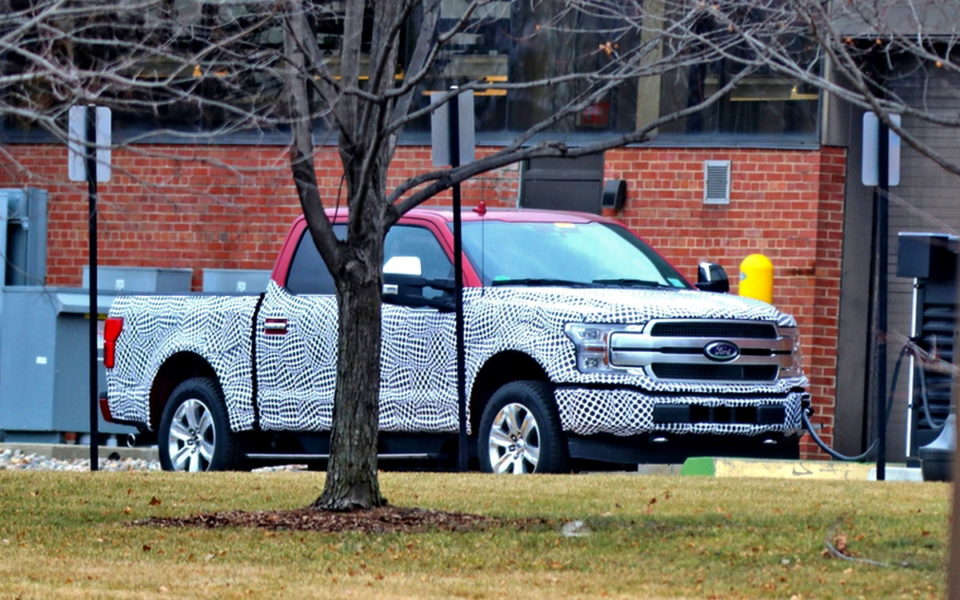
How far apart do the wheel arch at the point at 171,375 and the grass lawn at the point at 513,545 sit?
2563mm

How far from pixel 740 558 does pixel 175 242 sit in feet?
42.4

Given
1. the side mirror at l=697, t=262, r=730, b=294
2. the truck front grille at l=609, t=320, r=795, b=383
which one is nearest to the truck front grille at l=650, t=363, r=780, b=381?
the truck front grille at l=609, t=320, r=795, b=383

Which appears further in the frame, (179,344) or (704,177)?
(704,177)

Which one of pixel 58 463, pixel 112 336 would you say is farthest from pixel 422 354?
pixel 58 463

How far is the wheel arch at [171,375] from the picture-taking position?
1403cm

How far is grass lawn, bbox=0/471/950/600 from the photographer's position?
760 centimetres

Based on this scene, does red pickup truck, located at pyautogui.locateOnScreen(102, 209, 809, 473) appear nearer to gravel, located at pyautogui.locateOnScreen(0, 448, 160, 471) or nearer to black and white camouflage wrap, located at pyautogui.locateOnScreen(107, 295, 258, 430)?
black and white camouflage wrap, located at pyautogui.locateOnScreen(107, 295, 258, 430)

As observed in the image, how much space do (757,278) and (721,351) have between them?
5.29 m

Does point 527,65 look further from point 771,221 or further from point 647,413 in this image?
point 647,413

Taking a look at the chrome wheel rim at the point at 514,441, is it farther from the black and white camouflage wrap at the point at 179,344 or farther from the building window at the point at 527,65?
the building window at the point at 527,65

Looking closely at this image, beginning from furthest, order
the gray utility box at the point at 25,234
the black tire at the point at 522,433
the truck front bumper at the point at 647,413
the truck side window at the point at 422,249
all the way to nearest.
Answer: the gray utility box at the point at 25,234 → the truck side window at the point at 422,249 → the black tire at the point at 522,433 → the truck front bumper at the point at 647,413

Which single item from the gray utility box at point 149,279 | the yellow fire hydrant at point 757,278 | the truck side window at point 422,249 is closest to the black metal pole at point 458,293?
the truck side window at point 422,249

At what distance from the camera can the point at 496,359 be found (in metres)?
12.5

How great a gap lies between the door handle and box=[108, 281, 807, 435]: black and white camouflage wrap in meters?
0.03
